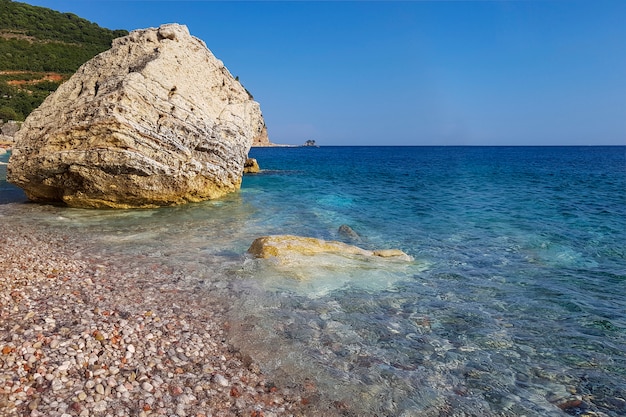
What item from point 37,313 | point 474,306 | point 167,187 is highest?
point 167,187

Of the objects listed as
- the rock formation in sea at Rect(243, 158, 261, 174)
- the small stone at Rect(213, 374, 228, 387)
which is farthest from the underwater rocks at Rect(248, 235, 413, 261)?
the rock formation in sea at Rect(243, 158, 261, 174)

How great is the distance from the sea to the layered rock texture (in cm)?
148

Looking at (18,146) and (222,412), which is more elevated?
(18,146)

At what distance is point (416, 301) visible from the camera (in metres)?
9.25

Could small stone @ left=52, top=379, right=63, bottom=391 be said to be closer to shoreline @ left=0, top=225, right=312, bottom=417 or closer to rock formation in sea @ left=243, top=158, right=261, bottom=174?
shoreline @ left=0, top=225, right=312, bottom=417

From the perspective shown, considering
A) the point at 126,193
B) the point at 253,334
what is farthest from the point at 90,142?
the point at 253,334

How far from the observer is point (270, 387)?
5.65 meters

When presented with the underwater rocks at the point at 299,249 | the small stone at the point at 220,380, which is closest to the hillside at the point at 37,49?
the underwater rocks at the point at 299,249

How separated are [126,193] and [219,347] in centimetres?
1454

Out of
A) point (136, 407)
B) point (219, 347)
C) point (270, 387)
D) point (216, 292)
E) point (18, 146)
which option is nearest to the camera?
point (136, 407)

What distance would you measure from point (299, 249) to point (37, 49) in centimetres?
12313

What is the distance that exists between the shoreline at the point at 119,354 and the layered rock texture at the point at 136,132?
8.99m

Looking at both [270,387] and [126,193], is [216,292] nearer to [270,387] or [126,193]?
[270,387]

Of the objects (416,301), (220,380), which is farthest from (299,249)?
(220,380)
